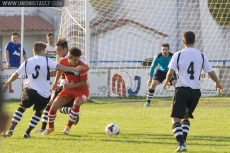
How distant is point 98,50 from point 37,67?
14198mm

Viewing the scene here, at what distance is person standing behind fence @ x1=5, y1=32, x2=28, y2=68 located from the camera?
12535 mm

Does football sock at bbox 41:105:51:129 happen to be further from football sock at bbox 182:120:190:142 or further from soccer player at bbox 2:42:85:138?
football sock at bbox 182:120:190:142

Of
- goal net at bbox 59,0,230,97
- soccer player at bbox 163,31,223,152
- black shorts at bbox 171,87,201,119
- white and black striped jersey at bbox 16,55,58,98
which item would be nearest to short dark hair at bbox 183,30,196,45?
soccer player at bbox 163,31,223,152

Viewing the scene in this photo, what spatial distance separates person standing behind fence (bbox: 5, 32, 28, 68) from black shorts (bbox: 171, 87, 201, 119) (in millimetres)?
8644

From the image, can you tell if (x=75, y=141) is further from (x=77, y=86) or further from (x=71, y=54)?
(x=71, y=54)

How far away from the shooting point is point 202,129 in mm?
6895

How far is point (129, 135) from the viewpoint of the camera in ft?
20.3

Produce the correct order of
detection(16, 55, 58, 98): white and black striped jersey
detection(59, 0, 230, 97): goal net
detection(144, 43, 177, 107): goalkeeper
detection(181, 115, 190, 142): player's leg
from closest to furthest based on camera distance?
detection(181, 115, 190, 142): player's leg → detection(16, 55, 58, 98): white and black striped jersey → detection(144, 43, 177, 107): goalkeeper → detection(59, 0, 230, 97): goal net

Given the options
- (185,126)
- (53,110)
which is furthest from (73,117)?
(185,126)

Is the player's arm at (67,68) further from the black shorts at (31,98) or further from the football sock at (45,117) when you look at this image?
the football sock at (45,117)

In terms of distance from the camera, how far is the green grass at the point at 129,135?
4953 mm

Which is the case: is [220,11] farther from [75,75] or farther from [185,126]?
[185,126]

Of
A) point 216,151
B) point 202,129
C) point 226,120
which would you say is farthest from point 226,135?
point 226,120

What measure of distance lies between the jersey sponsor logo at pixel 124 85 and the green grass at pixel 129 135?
4.19 m
